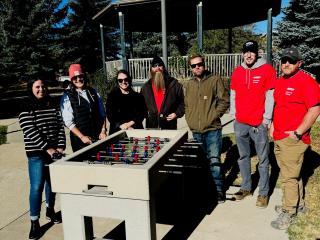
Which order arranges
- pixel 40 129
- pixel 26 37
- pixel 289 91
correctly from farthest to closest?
pixel 26 37
pixel 40 129
pixel 289 91

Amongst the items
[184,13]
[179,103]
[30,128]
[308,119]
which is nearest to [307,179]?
[308,119]

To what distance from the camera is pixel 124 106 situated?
15.0 ft

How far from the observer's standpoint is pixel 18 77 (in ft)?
64.6

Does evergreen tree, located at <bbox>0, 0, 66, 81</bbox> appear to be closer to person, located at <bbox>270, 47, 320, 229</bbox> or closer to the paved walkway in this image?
the paved walkway

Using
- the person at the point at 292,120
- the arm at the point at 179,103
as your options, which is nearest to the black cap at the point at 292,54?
the person at the point at 292,120

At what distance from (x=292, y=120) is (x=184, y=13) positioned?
14.3 metres

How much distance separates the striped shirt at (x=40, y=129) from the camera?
11.8ft

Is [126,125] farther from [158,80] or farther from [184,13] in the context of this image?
[184,13]

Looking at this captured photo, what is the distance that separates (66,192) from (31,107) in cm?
120

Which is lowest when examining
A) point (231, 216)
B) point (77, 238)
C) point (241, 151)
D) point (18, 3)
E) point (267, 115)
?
point (231, 216)

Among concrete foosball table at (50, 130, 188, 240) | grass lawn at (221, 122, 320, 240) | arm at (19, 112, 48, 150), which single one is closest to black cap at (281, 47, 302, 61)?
concrete foosball table at (50, 130, 188, 240)

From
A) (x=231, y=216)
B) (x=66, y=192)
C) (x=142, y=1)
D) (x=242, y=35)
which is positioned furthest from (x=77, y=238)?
(x=242, y=35)

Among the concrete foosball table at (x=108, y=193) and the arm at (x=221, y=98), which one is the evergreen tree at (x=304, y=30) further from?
the concrete foosball table at (x=108, y=193)

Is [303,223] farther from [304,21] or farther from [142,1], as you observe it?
[304,21]
